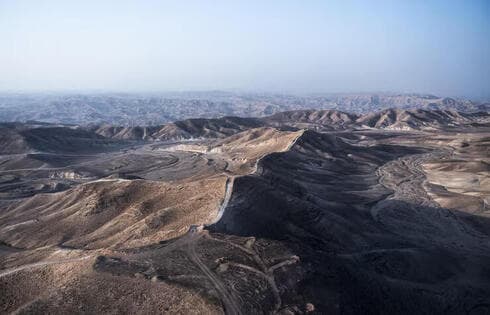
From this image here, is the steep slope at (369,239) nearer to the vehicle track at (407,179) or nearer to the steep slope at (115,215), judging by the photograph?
the vehicle track at (407,179)

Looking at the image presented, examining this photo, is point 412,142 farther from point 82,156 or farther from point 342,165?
point 82,156

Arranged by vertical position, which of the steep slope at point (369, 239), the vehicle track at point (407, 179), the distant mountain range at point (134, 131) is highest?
the steep slope at point (369, 239)

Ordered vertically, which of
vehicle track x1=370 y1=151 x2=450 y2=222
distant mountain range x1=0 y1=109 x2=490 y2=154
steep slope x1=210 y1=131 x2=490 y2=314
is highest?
steep slope x1=210 y1=131 x2=490 y2=314

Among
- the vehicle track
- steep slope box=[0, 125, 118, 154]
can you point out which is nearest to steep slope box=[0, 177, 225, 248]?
the vehicle track

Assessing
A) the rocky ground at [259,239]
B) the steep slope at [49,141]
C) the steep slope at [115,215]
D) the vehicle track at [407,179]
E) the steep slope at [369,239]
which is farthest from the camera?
the steep slope at [49,141]

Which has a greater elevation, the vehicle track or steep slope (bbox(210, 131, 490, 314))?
steep slope (bbox(210, 131, 490, 314))

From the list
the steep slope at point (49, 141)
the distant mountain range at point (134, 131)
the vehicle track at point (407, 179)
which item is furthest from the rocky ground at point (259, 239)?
the distant mountain range at point (134, 131)

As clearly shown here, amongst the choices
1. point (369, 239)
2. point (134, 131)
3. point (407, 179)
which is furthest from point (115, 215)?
point (134, 131)

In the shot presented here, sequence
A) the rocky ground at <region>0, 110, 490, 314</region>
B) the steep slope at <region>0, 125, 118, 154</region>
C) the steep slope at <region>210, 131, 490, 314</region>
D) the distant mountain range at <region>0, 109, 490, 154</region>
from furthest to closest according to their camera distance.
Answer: the distant mountain range at <region>0, 109, 490, 154</region> < the steep slope at <region>0, 125, 118, 154</region> < the steep slope at <region>210, 131, 490, 314</region> < the rocky ground at <region>0, 110, 490, 314</region>

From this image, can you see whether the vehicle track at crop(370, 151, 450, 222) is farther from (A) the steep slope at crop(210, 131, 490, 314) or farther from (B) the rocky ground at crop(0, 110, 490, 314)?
(B) the rocky ground at crop(0, 110, 490, 314)

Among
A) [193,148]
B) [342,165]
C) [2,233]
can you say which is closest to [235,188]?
[2,233]

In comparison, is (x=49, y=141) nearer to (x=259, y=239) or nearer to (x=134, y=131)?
(x=134, y=131)
